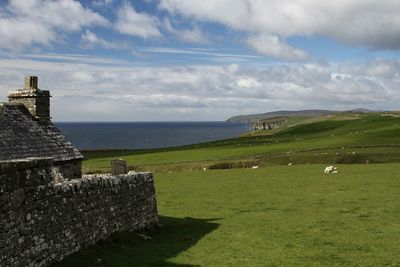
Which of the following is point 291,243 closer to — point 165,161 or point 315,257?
point 315,257

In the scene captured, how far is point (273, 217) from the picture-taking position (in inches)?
998

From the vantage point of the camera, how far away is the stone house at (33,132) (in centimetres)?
2327

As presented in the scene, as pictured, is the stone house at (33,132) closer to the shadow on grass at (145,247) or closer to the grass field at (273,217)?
the shadow on grass at (145,247)

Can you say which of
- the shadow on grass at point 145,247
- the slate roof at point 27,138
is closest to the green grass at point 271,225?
the shadow on grass at point 145,247

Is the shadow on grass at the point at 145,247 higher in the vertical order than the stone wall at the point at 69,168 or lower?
lower

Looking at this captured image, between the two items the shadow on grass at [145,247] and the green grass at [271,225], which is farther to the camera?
the green grass at [271,225]

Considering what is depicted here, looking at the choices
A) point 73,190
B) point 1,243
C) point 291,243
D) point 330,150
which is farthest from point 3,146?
point 330,150

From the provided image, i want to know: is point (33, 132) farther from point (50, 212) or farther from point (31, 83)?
point (50, 212)

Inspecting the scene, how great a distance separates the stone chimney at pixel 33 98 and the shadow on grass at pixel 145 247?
947cm

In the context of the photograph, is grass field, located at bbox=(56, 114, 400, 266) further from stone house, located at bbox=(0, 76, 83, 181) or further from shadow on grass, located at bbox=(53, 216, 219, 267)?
stone house, located at bbox=(0, 76, 83, 181)

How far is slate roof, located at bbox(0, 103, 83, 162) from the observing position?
22.9m

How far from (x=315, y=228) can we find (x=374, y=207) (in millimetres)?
→ 7140

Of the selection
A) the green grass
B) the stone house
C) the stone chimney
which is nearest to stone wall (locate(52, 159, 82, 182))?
the stone house

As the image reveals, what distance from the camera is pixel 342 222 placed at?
23.7 meters
